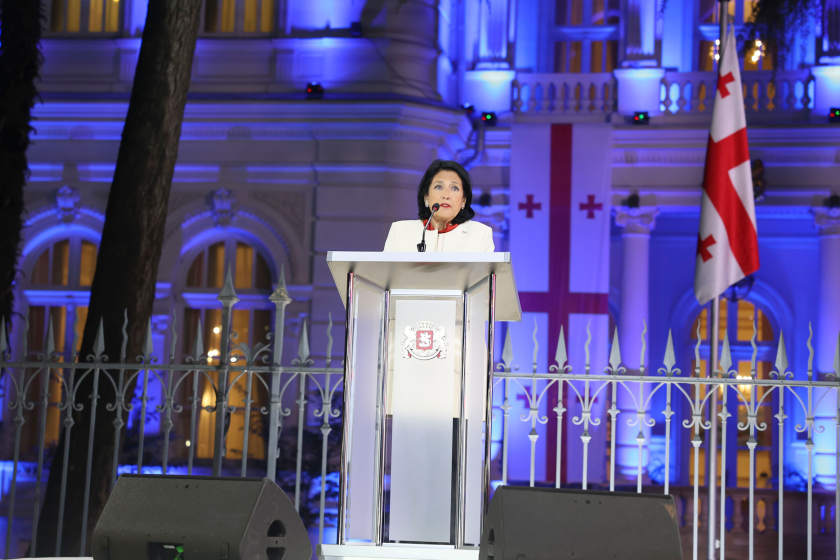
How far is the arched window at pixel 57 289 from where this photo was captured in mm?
11688

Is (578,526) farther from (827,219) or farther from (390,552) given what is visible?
(827,219)

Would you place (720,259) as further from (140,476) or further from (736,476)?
(736,476)

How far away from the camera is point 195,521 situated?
9.91ft

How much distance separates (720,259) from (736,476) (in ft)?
28.2

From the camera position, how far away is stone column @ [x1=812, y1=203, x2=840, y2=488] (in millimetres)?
11266

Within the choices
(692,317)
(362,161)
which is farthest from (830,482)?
(362,161)

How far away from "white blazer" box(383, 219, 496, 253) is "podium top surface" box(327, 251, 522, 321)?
0.15m

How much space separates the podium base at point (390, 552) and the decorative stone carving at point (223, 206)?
359 inches

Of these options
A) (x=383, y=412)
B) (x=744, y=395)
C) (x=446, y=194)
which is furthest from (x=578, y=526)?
(x=744, y=395)

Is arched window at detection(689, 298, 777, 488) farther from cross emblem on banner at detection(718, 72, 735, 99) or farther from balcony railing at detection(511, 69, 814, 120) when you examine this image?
cross emblem on banner at detection(718, 72, 735, 99)

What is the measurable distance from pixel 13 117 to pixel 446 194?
6.06 meters

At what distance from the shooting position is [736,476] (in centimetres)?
1335

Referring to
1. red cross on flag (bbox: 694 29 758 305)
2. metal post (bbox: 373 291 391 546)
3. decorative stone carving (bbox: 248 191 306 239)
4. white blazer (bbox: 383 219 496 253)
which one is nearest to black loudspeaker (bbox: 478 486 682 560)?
metal post (bbox: 373 291 391 546)

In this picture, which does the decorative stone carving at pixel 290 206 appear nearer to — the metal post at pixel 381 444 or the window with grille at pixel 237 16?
the window with grille at pixel 237 16
